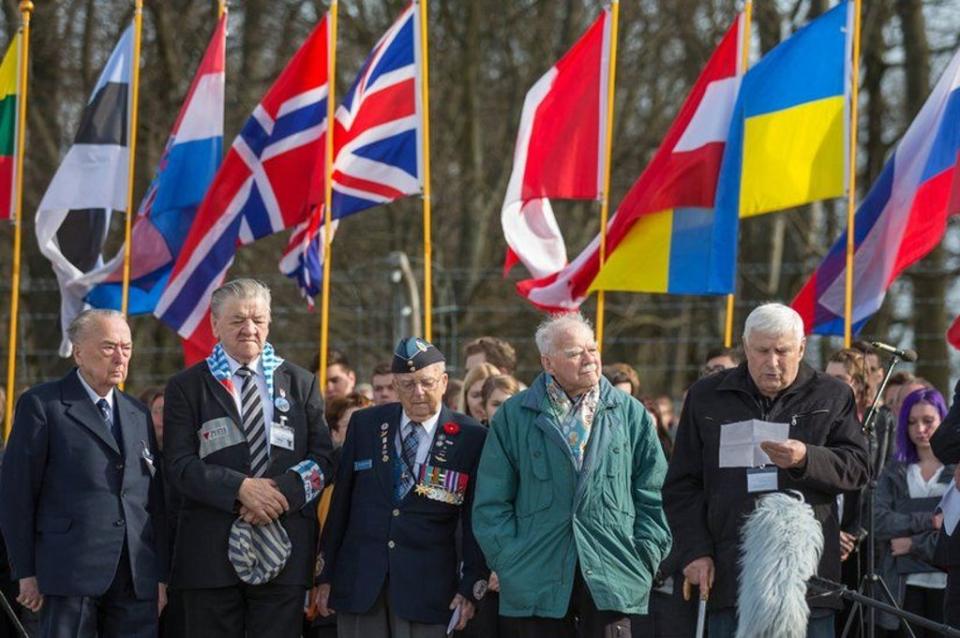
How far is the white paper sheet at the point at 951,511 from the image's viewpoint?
7277 mm

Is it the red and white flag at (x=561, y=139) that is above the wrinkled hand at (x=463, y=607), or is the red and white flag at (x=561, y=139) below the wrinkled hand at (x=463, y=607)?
above

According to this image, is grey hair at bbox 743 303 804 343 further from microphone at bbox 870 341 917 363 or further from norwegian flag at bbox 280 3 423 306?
norwegian flag at bbox 280 3 423 306

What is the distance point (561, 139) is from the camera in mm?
11578

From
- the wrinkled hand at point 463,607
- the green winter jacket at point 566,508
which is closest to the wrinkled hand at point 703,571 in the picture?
the green winter jacket at point 566,508

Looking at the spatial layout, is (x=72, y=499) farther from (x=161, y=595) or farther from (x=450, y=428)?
(x=450, y=428)

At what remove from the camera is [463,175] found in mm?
23328

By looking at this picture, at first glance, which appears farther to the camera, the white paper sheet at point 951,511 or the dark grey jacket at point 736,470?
the white paper sheet at point 951,511

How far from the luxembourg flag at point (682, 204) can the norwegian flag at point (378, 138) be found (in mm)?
1371

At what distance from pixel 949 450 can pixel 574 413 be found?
150 cm

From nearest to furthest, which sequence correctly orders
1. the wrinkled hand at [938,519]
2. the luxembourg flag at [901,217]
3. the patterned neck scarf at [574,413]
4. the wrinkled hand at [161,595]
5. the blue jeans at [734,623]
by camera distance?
the blue jeans at [734,623] → the patterned neck scarf at [574,413] → the wrinkled hand at [161,595] → the wrinkled hand at [938,519] → the luxembourg flag at [901,217]

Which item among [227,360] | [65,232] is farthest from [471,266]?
[227,360]

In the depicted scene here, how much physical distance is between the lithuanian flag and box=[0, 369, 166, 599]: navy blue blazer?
186 inches

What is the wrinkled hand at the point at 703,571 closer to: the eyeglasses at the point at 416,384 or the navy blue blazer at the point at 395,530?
the navy blue blazer at the point at 395,530

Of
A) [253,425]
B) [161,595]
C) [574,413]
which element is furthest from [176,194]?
[574,413]
